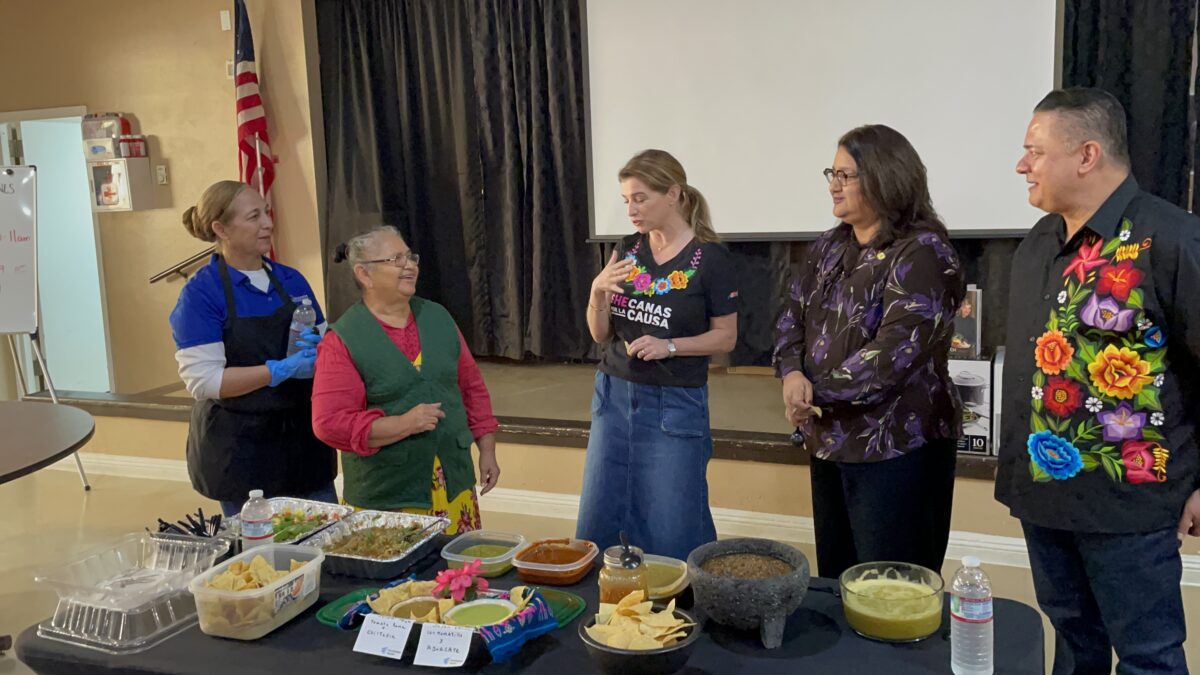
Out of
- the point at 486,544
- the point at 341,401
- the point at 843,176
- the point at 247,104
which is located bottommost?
the point at 486,544

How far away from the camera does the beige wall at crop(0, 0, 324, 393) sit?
4633 mm

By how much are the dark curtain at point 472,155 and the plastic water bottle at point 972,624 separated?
136 inches

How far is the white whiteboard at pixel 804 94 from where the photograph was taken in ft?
12.3

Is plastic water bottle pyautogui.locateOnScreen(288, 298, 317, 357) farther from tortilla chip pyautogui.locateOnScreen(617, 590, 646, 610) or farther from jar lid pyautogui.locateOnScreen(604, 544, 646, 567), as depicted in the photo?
tortilla chip pyautogui.locateOnScreen(617, 590, 646, 610)

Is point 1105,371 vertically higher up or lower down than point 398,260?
lower down

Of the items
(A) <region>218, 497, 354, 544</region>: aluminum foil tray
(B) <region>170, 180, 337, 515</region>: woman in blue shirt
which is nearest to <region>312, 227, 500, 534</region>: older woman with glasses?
(A) <region>218, 497, 354, 544</region>: aluminum foil tray

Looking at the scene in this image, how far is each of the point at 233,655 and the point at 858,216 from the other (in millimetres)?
1521

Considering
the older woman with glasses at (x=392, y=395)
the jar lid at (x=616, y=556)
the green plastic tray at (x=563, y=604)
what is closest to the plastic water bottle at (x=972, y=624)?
the jar lid at (x=616, y=556)

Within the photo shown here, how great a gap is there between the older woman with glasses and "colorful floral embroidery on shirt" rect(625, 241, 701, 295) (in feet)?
1.63

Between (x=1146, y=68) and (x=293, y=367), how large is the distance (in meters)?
3.21

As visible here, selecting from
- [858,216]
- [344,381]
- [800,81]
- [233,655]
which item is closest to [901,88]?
[800,81]

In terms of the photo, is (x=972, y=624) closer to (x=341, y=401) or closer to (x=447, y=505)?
(x=447, y=505)

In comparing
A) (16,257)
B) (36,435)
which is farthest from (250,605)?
(16,257)

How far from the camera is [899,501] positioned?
6.93ft
